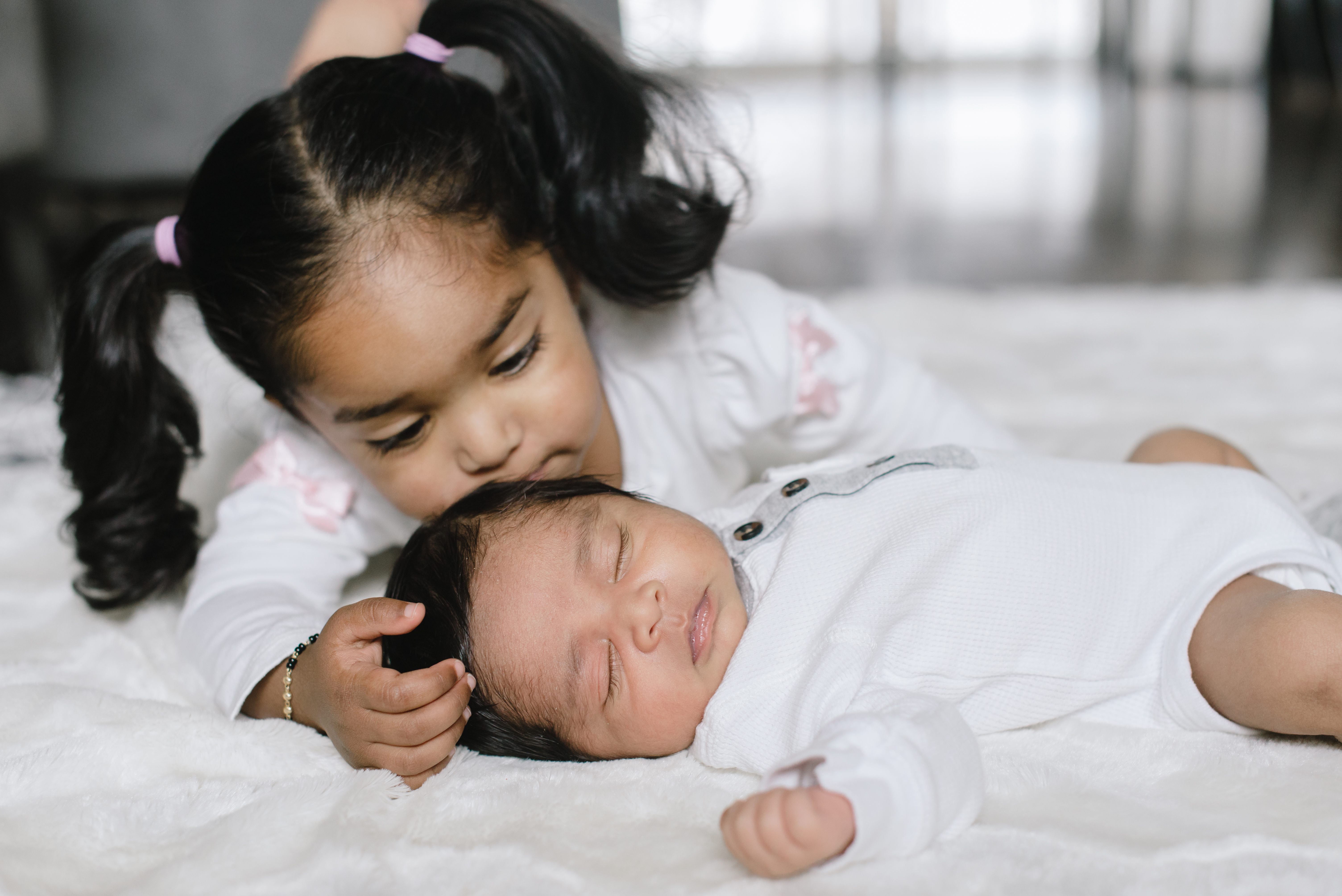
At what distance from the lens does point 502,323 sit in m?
0.90

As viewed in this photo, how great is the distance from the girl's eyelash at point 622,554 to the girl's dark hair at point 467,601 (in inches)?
1.8

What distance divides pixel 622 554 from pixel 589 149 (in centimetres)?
41

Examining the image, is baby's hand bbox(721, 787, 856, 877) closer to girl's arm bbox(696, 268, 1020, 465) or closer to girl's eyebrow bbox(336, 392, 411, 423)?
girl's eyebrow bbox(336, 392, 411, 423)

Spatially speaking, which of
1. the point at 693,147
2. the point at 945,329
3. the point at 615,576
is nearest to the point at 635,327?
the point at 693,147

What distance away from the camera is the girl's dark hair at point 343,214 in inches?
35.2

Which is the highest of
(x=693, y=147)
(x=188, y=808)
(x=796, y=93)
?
(x=693, y=147)

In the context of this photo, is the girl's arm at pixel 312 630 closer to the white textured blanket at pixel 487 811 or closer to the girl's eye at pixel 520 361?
the white textured blanket at pixel 487 811

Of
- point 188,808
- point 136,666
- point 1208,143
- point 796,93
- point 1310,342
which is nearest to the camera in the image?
point 188,808

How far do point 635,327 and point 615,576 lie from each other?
1.45ft

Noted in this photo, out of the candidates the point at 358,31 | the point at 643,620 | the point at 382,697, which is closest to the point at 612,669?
the point at 643,620

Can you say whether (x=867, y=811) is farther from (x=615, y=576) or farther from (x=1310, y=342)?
(x=1310, y=342)

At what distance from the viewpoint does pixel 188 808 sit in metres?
0.72

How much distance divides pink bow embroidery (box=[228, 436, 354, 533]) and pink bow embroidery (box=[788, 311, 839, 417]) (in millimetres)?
436

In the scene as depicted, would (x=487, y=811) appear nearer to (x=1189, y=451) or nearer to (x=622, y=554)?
(x=622, y=554)
